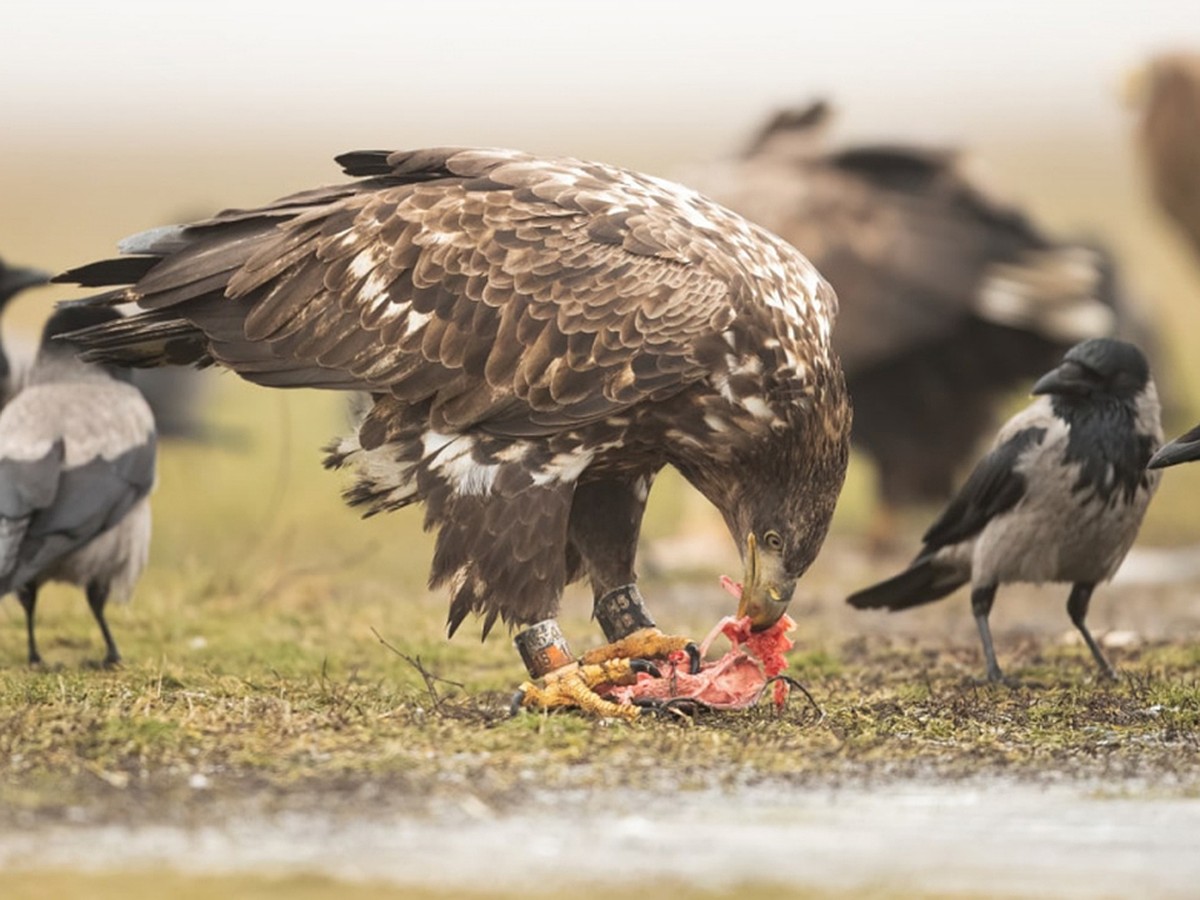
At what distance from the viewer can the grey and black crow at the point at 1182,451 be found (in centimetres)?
668

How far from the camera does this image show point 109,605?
29.7 ft

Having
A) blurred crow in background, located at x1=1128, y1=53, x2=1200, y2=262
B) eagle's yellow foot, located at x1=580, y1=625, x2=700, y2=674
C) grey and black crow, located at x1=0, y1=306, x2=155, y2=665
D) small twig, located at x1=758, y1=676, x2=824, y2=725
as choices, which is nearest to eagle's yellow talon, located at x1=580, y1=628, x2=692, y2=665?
eagle's yellow foot, located at x1=580, y1=625, x2=700, y2=674

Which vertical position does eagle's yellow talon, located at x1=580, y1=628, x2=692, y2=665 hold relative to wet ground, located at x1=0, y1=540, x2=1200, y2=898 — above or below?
below

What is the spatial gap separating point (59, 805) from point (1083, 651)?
4479 millimetres

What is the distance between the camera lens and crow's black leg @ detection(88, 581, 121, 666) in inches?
301

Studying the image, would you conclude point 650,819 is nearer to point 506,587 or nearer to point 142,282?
point 506,587

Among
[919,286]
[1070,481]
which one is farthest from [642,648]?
[919,286]

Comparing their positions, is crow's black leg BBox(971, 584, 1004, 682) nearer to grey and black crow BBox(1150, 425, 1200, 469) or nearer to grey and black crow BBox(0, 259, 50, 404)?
grey and black crow BBox(1150, 425, 1200, 469)

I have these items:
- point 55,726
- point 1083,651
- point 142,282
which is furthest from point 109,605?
point 1083,651

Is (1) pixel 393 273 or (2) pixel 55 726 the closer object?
(2) pixel 55 726

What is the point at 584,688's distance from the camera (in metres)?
6.18

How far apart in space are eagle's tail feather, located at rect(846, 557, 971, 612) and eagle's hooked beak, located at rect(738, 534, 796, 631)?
1.35m

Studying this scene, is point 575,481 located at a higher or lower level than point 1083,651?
higher

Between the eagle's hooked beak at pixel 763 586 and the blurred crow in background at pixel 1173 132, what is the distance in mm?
9587
